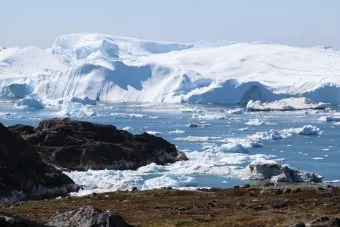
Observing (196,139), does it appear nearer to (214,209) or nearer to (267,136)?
(267,136)

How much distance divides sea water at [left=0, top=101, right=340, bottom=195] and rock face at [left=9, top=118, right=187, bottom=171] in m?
2.30

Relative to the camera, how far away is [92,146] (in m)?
71.9

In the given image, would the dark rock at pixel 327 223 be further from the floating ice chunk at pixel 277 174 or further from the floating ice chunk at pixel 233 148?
the floating ice chunk at pixel 233 148

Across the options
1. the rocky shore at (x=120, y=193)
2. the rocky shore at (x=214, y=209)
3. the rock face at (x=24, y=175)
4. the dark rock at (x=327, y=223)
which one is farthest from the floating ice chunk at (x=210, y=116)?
the dark rock at (x=327, y=223)

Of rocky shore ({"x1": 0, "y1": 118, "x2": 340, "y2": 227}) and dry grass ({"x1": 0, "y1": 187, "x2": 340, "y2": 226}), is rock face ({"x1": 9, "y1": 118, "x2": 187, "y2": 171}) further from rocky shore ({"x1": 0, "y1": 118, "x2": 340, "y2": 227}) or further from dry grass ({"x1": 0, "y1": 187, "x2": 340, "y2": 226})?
dry grass ({"x1": 0, "y1": 187, "x2": 340, "y2": 226})

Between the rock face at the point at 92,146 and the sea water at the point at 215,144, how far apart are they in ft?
7.55

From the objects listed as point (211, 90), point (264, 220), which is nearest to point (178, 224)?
point (264, 220)

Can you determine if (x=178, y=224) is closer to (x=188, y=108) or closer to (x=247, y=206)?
(x=247, y=206)

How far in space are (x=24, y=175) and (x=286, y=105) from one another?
4551 inches

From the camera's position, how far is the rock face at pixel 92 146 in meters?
70.1

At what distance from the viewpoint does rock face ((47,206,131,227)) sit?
39.8 feet

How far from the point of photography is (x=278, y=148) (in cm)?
8844

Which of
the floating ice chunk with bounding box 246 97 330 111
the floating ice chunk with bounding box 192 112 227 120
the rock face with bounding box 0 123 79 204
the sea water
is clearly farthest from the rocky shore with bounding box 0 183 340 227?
the floating ice chunk with bounding box 246 97 330 111

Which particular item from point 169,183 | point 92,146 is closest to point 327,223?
point 169,183
